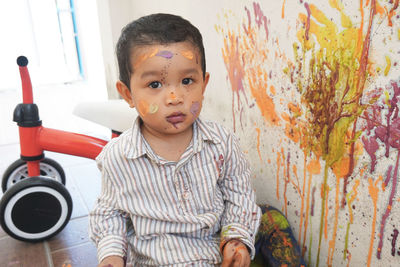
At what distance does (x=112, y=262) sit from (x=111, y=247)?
0.12ft

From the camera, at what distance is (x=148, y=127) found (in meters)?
0.84

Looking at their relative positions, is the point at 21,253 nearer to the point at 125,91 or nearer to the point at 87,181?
the point at 87,181

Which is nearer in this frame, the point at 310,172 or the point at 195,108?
the point at 195,108

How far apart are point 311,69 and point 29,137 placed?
1.13 m

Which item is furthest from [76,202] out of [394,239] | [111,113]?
[394,239]

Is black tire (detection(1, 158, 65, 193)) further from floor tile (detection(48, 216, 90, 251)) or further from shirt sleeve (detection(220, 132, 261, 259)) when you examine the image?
shirt sleeve (detection(220, 132, 261, 259))

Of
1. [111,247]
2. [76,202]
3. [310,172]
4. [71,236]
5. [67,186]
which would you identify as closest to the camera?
[111,247]

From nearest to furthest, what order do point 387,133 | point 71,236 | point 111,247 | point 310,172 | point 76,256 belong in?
point 387,133 < point 111,247 < point 310,172 < point 76,256 < point 71,236

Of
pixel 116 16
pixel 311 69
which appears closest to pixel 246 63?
pixel 311 69

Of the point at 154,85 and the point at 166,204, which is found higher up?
the point at 154,85

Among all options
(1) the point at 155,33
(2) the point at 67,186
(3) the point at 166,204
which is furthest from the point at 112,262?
(2) the point at 67,186

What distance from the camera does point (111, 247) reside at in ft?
2.61

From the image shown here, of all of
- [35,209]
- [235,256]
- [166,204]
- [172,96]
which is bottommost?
[35,209]

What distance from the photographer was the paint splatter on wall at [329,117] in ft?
2.26
